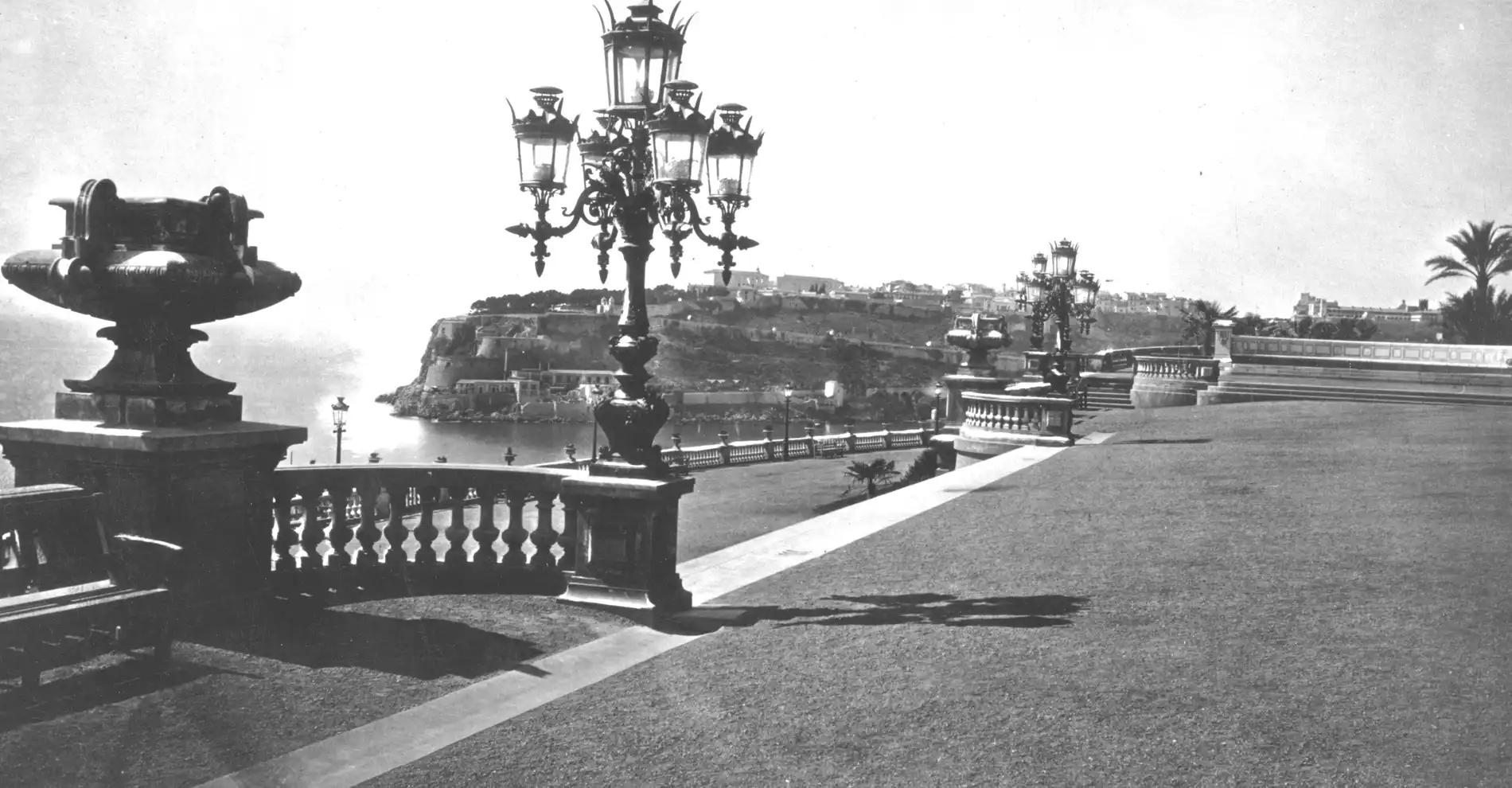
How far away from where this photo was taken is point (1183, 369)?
109 ft

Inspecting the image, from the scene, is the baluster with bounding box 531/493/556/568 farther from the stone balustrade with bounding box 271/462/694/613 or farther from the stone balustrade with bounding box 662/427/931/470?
the stone balustrade with bounding box 662/427/931/470

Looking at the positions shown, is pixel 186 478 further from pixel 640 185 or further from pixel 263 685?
pixel 640 185

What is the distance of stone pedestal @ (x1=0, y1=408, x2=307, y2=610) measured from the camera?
6223 millimetres

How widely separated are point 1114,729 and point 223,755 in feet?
13.2

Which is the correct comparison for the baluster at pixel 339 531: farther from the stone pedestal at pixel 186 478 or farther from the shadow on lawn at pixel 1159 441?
the shadow on lawn at pixel 1159 441

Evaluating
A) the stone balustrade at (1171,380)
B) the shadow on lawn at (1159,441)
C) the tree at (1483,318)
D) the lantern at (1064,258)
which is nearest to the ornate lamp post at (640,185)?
the shadow on lawn at (1159,441)

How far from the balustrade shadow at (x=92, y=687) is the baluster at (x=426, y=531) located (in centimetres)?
228

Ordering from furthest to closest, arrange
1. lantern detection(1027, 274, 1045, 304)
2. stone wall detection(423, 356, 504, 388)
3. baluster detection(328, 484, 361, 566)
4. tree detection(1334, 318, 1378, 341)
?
stone wall detection(423, 356, 504, 388)
tree detection(1334, 318, 1378, 341)
lantern detection(1027, 274, 1045, 304)
baluster detection(328, 484, 361, 566)

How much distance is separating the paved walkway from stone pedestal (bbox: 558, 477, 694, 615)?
1.24ft

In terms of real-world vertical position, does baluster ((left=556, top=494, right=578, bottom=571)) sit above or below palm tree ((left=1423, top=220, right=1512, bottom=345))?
below

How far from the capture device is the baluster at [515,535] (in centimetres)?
858

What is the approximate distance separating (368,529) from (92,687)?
2.69m

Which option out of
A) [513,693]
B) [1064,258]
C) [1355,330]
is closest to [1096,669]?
[513,693]

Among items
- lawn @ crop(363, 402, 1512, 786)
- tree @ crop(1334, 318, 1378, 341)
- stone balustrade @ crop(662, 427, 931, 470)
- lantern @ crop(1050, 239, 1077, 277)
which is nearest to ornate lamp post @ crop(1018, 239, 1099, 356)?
lantern @ crop(1050, 239, 1077, 277)
